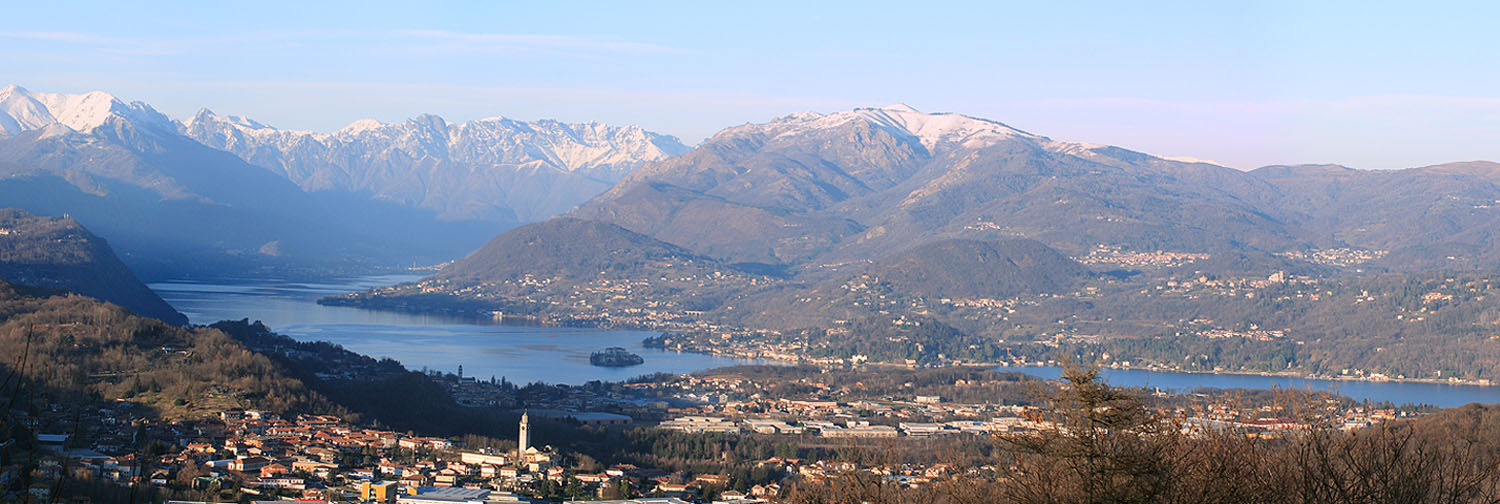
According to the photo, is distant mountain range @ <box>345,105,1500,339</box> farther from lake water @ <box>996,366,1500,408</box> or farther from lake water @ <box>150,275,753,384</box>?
lake water @ <box>996,366,1500,408</box>

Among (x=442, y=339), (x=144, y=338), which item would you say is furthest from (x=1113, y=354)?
(x=144, y=338)

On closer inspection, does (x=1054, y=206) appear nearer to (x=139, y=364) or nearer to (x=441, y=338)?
(x=441, y=338)

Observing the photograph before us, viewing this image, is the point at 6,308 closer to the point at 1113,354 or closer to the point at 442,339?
the point at 442,339

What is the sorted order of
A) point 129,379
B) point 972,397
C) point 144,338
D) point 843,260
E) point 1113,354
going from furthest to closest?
1. point 843,260
2. point 1113,354
3. point 972,397
4. point 144,338
5. point 129,379

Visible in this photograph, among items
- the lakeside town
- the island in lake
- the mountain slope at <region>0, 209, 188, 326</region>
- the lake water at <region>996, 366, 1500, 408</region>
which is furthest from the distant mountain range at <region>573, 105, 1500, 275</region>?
the lakeside town

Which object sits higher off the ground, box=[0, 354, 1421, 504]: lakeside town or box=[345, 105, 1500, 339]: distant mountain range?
box=[345, 105, 1500, 339]: distant mountain range

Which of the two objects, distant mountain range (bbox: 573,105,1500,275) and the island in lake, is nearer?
the island in lake

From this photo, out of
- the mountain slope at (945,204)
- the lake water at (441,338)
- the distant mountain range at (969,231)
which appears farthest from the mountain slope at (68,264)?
the mountain slope at (945,204)
